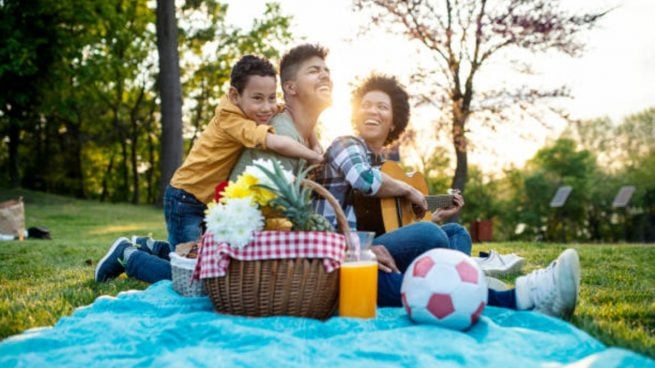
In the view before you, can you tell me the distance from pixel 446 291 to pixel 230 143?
1794 millimetres

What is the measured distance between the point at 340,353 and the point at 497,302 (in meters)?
1.25

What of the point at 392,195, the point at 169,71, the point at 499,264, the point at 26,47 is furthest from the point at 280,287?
the point at 26,47

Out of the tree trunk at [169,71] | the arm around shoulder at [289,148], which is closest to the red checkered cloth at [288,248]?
the arm around shoulder at [289,148]

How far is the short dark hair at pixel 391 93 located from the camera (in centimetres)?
441

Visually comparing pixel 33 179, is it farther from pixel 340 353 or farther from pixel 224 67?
pixel 340 353

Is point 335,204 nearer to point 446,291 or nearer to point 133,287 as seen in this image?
point 446,291

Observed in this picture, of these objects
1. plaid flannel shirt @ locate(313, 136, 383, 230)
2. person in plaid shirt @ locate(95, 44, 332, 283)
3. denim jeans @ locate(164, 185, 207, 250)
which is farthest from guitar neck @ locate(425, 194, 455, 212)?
denim jeans @ locate(164, 185, 207, 250)

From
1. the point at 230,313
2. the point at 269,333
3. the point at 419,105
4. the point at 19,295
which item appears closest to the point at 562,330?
the point at 269,333

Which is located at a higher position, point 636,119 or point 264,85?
point 636,119

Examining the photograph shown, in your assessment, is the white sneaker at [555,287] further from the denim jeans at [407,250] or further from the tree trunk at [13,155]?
the tree trunk at [13,155]

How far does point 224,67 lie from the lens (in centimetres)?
2653

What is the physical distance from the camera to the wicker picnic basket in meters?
2.95

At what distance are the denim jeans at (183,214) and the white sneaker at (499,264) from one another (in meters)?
2.17

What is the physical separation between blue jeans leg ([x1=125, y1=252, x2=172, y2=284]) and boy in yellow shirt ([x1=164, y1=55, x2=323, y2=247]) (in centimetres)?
20
